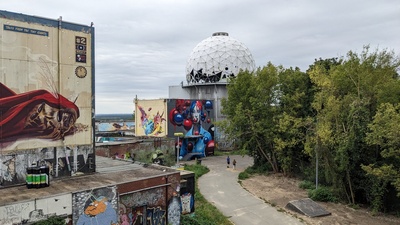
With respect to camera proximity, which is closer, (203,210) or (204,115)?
(203,210)

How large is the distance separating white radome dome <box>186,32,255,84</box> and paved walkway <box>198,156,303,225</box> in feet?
55.5

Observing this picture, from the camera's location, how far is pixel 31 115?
13.6m

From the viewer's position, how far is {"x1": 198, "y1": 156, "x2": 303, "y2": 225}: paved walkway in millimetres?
18211

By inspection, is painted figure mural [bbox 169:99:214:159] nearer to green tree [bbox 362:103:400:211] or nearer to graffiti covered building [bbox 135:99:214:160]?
graffiti covered building [bbox 135:99:214:160]

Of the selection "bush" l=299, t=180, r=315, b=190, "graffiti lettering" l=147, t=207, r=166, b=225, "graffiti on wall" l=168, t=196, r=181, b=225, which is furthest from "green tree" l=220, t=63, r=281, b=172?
"graffiti lettering" l=147, t=207, r=166, b=225

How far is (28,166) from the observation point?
44.3 ft

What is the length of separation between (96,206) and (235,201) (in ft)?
36.0

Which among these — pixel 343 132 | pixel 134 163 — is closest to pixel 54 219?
pixel 134 163

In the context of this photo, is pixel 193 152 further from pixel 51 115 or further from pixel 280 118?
pixel 51 115

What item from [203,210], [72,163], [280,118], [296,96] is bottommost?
[203,210]

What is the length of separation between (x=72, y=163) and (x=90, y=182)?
5.50 feet

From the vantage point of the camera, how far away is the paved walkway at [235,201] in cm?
1821

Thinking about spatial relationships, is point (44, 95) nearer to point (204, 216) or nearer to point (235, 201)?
point (204, 216)

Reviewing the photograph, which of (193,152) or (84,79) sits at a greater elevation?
(84,79)
